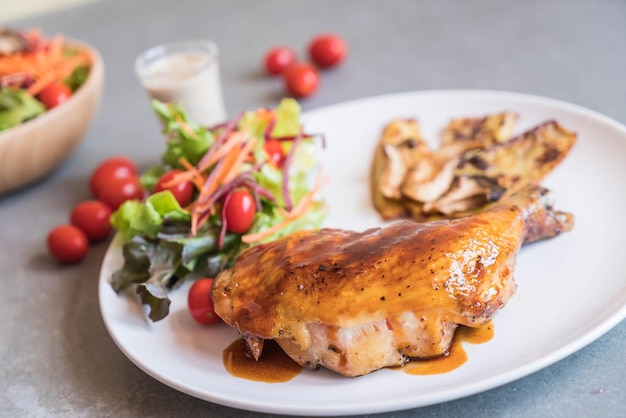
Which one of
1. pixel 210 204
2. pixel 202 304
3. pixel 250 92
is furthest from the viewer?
pixel 250 92

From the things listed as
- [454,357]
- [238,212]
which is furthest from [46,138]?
[454,357]

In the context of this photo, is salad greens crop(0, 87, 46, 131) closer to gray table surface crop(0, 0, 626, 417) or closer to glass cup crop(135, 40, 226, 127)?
gray table surface crop(0, 0, 626, 417)

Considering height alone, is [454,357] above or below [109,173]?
above

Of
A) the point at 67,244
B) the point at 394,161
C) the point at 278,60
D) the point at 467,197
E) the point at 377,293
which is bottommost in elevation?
the point at 67,244

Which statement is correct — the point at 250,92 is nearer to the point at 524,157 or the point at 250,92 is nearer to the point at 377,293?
the point at 524,157

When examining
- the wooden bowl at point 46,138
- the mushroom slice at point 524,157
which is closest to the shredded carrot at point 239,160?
the mushroom slice at point 524,157

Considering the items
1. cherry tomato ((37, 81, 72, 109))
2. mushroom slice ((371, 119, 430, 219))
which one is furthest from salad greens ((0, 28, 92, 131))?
mushroom slice ((371, 119, 430, 219))
